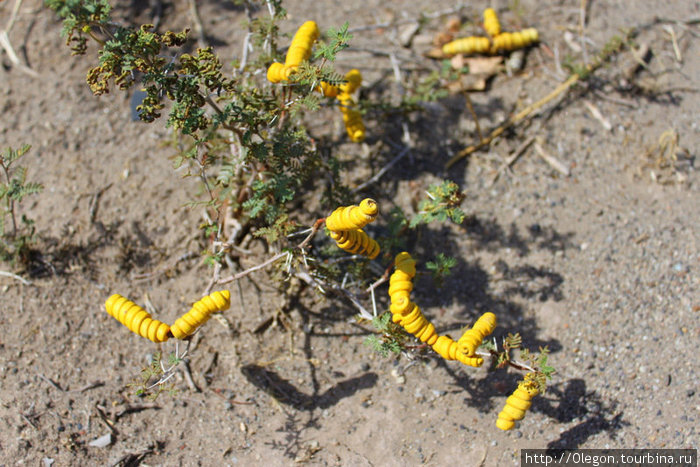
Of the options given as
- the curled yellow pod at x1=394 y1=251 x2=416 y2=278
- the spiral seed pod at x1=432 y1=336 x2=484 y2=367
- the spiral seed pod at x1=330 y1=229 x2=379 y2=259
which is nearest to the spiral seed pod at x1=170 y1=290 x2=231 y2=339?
the spiral seed pod at x1=330 y1=229 x2=379 y2=259

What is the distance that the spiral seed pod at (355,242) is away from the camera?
331 centimetres

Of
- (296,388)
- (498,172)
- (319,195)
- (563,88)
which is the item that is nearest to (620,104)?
(563,88)

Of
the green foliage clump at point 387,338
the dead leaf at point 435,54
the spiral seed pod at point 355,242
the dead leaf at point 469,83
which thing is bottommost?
the green foliage clump at point 387,338

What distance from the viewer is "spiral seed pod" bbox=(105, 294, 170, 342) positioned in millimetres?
3428

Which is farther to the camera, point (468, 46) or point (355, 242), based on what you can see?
point (468, 46)

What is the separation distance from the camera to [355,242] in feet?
11.4

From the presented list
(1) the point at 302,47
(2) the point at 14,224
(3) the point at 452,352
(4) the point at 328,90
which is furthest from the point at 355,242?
(2) the point at 14,224

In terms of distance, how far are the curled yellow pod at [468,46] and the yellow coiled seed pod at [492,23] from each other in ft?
0.24

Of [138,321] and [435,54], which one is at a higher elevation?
[435,54]

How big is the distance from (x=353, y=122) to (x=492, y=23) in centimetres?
160

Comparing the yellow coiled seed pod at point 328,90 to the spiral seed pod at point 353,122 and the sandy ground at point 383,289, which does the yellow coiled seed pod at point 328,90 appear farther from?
the sandy ground at point 383,289

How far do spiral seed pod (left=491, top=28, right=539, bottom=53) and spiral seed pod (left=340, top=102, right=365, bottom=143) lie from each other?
146 centimetres

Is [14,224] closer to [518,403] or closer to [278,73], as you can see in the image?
[278,73]

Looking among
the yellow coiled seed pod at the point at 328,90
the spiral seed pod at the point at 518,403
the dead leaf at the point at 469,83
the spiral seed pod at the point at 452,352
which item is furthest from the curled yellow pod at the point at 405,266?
the dead leaf at the point at 469,83
